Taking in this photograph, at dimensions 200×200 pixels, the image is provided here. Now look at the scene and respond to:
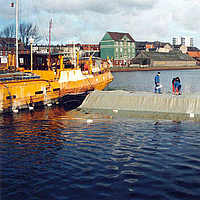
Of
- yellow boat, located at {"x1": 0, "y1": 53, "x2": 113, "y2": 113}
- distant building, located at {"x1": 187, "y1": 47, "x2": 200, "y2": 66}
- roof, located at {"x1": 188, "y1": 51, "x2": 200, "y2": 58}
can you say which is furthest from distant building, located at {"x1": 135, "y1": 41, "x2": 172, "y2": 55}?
yellow boat, located at {"x1": 0, "y1": 53, "x2": 113, "y2": 113}

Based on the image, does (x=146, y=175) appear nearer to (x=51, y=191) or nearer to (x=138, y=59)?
(x=51, y=191)

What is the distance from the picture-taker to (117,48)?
123250 mm

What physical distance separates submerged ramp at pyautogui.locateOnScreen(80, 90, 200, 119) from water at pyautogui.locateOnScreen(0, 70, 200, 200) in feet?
9.58

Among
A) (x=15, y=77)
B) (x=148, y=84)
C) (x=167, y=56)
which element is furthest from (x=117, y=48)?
(x=15, y=77)

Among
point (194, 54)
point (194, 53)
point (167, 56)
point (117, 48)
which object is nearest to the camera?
point (117, 48)

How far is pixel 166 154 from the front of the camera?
40.2ft

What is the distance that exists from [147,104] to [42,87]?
1002cm

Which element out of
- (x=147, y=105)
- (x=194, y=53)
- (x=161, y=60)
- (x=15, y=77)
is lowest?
(x=147, y=105)

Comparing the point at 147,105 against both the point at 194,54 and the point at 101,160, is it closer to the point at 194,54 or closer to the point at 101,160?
the point at 101,160

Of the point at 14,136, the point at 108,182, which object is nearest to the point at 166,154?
the point at 108,182

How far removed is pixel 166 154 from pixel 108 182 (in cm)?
360

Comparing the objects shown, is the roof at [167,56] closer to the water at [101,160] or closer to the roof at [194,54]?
the roof at [194,54]

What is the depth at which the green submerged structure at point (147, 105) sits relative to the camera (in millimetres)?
20859

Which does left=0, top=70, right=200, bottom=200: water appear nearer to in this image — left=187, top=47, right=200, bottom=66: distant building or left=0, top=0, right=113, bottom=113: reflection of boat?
left=0, top=0, right=113, bottom=113: reflection of boat
